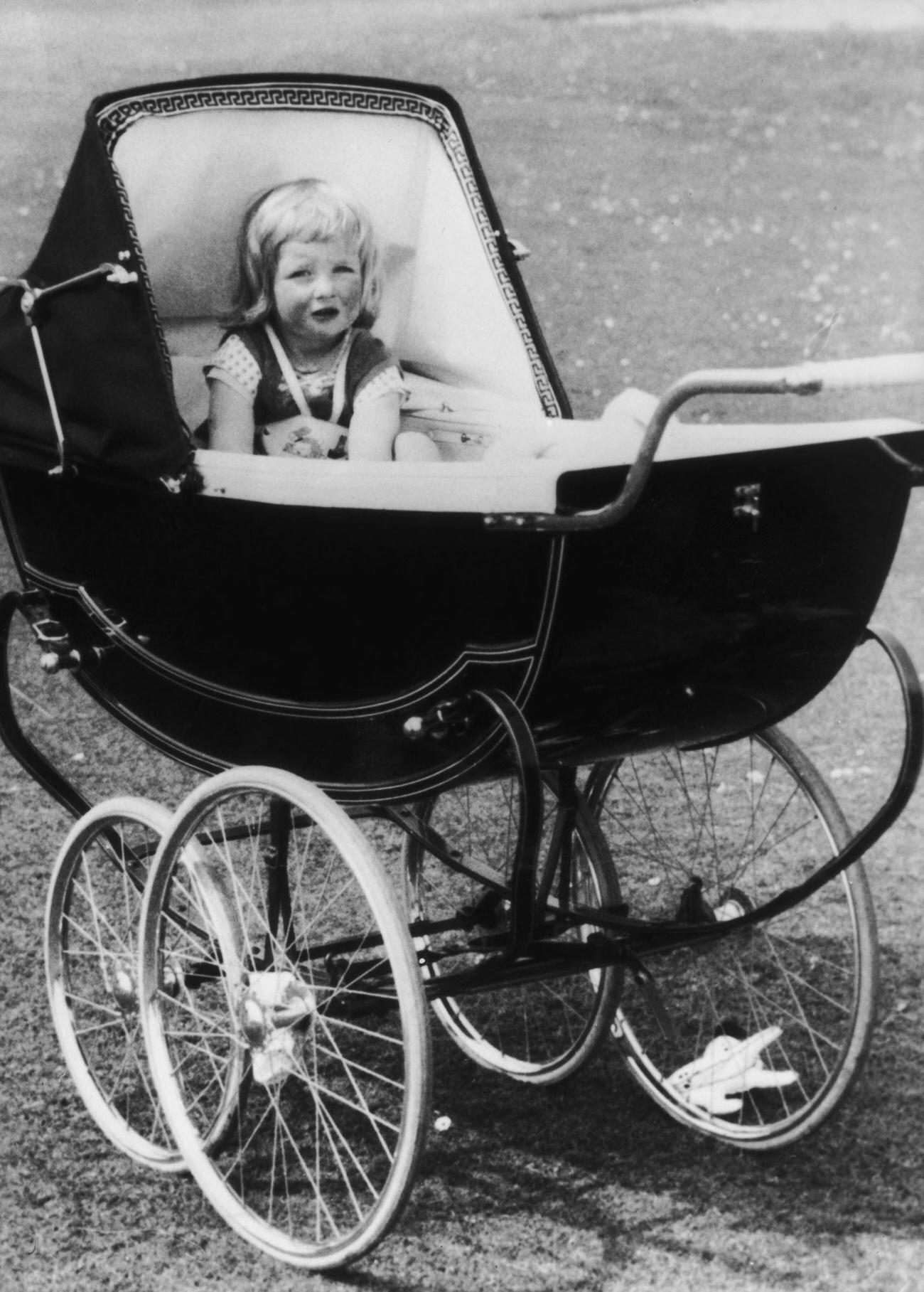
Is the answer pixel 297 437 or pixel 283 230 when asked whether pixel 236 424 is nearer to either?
pixel 297 437

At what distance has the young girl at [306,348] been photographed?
273cm

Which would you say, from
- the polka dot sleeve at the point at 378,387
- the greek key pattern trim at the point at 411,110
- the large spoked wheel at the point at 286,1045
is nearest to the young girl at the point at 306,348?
the polka dot sleeve at the point at 378,387

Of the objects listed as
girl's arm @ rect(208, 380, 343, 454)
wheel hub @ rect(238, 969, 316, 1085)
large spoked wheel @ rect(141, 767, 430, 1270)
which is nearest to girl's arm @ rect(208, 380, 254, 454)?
girl's arm @ rect(208, 380, 343, 454)

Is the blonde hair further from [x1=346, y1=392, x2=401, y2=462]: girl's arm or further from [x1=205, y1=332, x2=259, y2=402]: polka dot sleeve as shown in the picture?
[x1=346, y1=392, x2=401, y2=462]: girl's arm

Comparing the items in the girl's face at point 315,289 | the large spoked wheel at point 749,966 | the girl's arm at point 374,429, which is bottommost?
the large spoked wheel at point 749,966

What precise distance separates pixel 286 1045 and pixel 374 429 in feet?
3.71

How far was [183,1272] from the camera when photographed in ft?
7.17

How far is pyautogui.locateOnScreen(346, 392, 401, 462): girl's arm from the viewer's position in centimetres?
278

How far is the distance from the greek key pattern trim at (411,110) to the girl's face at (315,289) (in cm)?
29

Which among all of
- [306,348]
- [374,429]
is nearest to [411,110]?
[306,348]

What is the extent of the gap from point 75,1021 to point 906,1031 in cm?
148

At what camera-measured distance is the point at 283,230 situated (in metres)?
2.72

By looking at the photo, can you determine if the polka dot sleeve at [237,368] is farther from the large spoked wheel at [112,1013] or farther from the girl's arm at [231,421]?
the large spoked wheel at [112,1013]

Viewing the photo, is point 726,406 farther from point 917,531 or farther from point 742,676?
point 742,676
